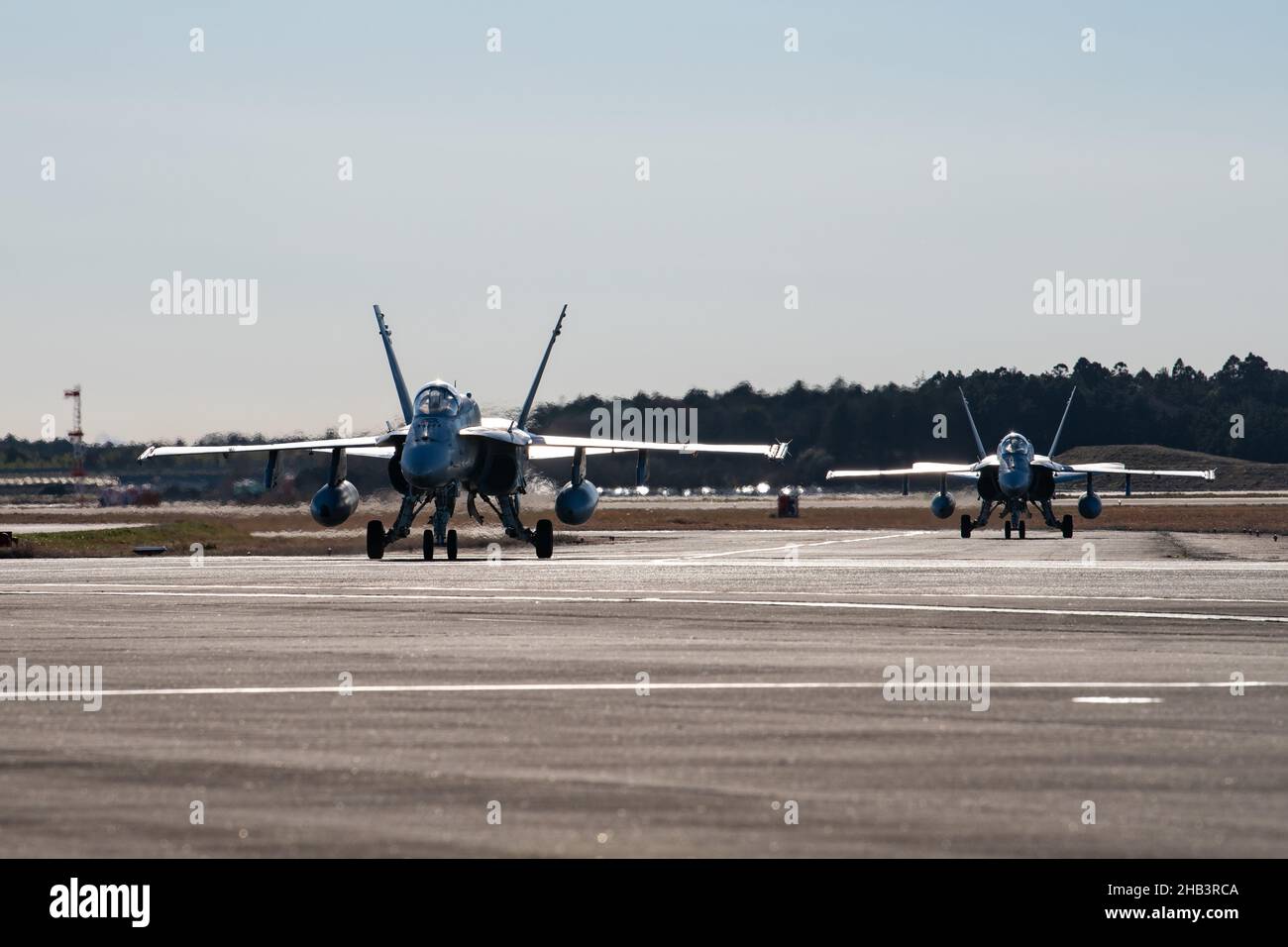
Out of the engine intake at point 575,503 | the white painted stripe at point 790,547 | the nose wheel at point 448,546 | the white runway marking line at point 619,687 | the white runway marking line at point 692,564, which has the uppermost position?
the engine intake at point 575,503

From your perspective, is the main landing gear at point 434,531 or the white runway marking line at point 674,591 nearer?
the white runway marking line at point 674,591

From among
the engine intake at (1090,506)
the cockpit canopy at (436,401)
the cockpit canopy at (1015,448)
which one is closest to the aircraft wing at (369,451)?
the cockpit canopy at (436,401)

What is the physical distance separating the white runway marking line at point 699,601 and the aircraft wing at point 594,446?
15.0 metres

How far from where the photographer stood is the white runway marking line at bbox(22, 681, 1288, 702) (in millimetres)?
13547

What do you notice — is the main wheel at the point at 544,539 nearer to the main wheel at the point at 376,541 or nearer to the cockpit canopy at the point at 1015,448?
the main wheel at the point at 376,541

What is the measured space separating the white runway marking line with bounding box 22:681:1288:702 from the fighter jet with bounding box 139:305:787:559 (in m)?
26.7

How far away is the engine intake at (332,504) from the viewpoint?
45062 millimetres

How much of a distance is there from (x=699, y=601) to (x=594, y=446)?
21.4m

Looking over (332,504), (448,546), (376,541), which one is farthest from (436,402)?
(332,504)

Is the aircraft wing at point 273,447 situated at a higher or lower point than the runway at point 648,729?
higher

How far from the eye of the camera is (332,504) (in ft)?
148

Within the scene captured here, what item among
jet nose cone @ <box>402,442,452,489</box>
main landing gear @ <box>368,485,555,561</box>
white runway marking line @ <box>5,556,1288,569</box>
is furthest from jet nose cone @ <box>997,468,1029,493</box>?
jet nose cone @ <box>402,442,452,489</box>

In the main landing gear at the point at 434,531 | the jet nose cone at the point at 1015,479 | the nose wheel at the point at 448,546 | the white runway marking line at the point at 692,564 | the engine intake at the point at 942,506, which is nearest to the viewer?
the white runway marking line at the point at 692,564
